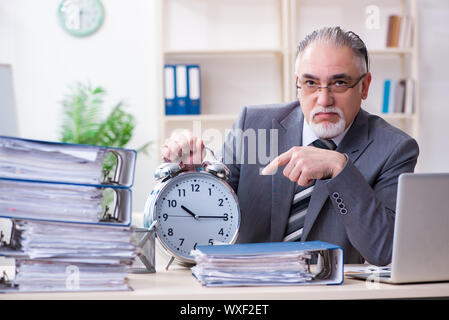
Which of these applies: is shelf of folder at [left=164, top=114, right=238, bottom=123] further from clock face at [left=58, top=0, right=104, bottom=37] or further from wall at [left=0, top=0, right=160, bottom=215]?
clock face at [left=58, top=0, right=104, bottom=37]

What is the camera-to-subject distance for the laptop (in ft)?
A: 3.87

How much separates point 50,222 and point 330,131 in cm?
104

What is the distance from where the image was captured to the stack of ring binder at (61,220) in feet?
Result: 3.76

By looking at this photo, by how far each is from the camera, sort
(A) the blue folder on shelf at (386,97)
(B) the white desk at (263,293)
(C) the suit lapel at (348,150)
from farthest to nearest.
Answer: (A) the blue folder on shelf at (386,97), (C) the suit lapel at (348,150), (B) the white desk at (263,293)

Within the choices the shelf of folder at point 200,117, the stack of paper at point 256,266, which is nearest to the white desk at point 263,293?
the stack of paper at point 256,266

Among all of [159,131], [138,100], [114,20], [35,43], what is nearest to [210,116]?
[159,131]

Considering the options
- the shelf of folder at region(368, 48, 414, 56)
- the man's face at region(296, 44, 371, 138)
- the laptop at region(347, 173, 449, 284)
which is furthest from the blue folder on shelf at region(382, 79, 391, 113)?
the laptop at region(347, 173, 449, 284)

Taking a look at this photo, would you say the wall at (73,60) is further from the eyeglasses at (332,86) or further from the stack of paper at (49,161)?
the stack of paper at (49,161)

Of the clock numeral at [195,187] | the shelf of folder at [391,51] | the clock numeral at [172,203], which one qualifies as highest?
the shelf of folder at [391,51]

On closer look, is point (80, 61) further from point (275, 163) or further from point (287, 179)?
point (275, 163)

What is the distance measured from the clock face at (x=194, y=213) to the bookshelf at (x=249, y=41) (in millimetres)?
3028
